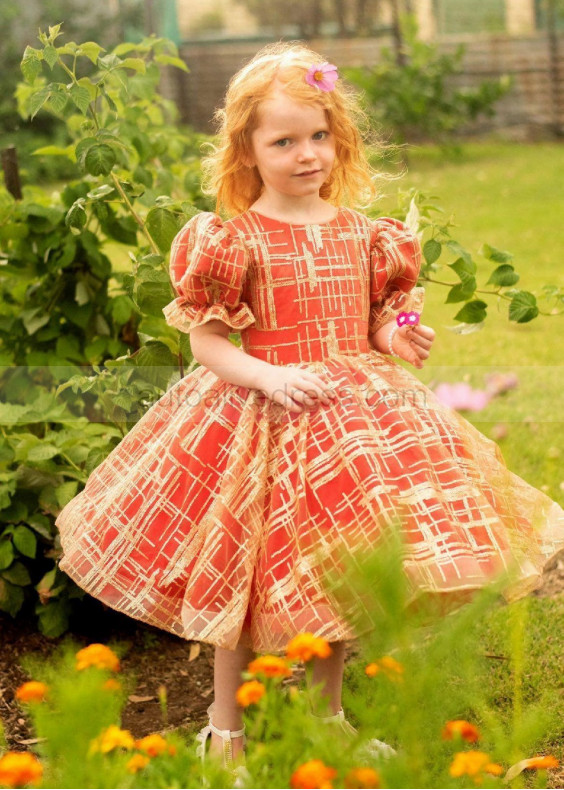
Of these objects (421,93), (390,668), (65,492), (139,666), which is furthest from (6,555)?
(421,93)

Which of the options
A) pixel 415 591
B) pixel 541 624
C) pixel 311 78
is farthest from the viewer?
pixel 541 624

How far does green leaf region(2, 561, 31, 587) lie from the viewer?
7.80ft

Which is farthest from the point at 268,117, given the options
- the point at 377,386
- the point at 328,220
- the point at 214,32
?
the point at 214,32

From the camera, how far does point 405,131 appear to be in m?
11.1

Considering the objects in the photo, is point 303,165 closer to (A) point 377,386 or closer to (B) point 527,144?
(A) point 377,386

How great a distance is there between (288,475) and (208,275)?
1.17 ft

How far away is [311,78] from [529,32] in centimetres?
1135

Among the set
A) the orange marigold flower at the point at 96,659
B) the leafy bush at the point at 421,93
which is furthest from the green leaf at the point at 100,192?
the leafy bush at the point at 421,93

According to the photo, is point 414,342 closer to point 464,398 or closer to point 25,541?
point 464,398

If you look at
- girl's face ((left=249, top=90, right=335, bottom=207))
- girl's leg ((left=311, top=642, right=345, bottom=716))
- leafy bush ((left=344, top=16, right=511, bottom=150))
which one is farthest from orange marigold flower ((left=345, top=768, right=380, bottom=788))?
leafy bush ((left=344, top=16, right=511, bottom=150))

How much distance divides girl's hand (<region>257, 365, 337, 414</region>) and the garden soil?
715 mm

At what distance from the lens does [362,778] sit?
1074mm

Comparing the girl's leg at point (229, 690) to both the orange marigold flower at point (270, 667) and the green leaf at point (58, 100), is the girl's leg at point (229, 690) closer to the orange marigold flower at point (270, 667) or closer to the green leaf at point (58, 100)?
the orange marigold flower at point (270, 667)

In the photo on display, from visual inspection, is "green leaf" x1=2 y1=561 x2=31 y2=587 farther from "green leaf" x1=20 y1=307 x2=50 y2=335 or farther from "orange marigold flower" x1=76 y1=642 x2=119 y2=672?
"orange marigold flower" x1=76 y1=642 x2=119 y2=672
